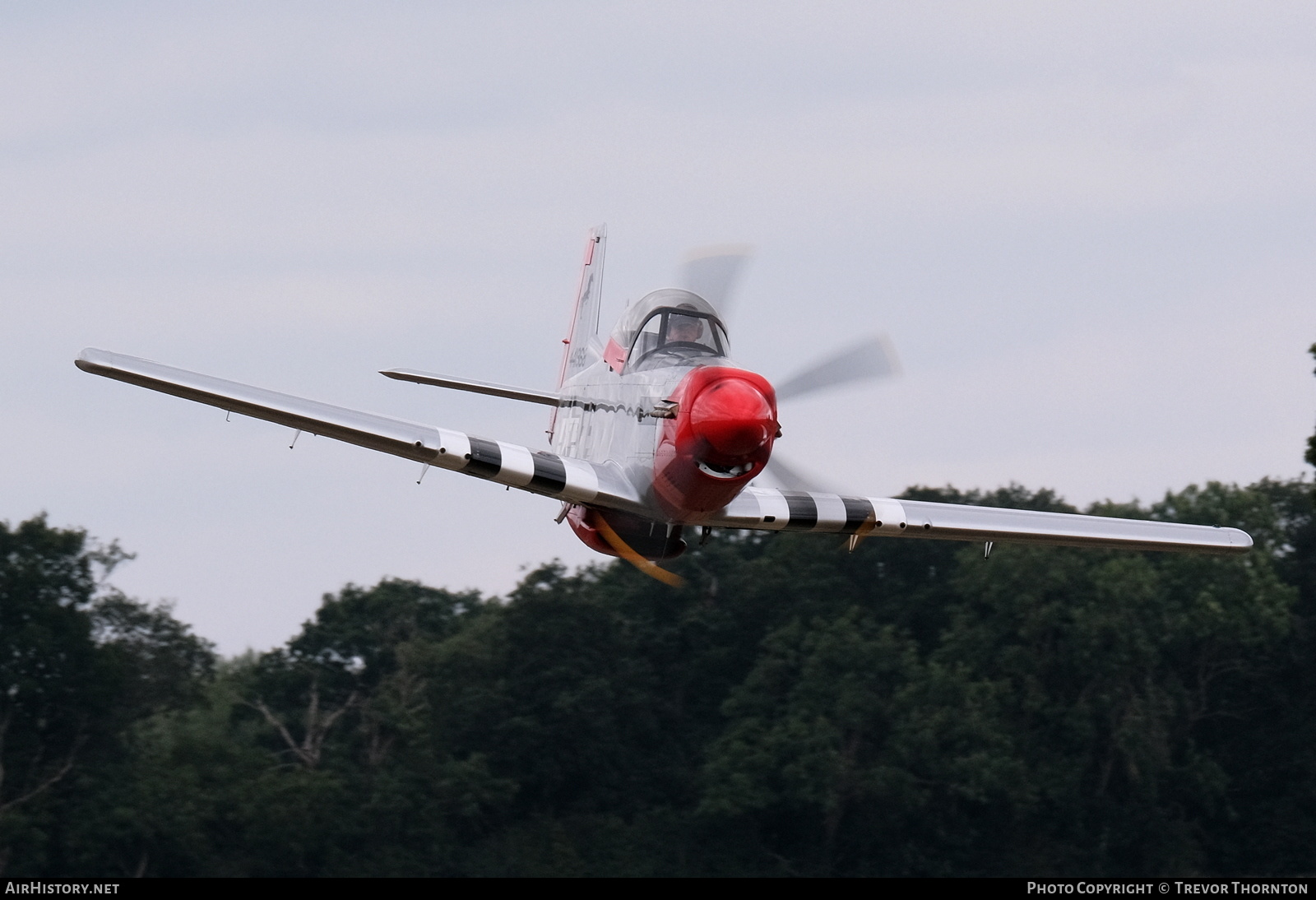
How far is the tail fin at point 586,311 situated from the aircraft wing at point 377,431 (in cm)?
868

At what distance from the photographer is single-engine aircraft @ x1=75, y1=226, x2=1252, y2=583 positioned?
55.6 feet

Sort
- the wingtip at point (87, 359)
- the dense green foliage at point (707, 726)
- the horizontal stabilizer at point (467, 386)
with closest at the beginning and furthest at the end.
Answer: the wingtip at point (87, 359), the horizontal stabilizer at point (467, 386), the dense green foliage at point (707, 726)

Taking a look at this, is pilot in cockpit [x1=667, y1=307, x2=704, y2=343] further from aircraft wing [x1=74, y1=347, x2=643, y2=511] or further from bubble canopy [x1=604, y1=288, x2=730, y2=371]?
aircraft wing [x1=74, y1=347, x2=643, y2=511]

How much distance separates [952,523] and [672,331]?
4099 millimetres

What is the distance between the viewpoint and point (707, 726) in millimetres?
54062

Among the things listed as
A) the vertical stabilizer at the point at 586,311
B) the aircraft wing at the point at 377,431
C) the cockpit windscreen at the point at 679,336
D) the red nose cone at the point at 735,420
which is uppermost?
the vertical stabilizer at the point at 586,311

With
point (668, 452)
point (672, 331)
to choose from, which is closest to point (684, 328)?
point (672, 331)

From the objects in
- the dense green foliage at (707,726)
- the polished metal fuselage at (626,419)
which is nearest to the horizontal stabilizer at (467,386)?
the polished metal fuselage at (626,419)

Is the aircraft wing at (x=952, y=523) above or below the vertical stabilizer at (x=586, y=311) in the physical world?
below

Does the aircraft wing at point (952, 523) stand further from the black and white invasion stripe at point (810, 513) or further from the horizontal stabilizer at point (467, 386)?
the horizontal stabilizer at point (467, 386)

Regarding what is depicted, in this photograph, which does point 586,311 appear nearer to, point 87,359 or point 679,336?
point 679,336

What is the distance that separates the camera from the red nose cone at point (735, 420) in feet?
54.4

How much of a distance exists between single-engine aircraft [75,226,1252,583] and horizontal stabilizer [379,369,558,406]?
7.28ft

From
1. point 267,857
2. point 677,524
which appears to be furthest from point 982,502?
point 677,524
